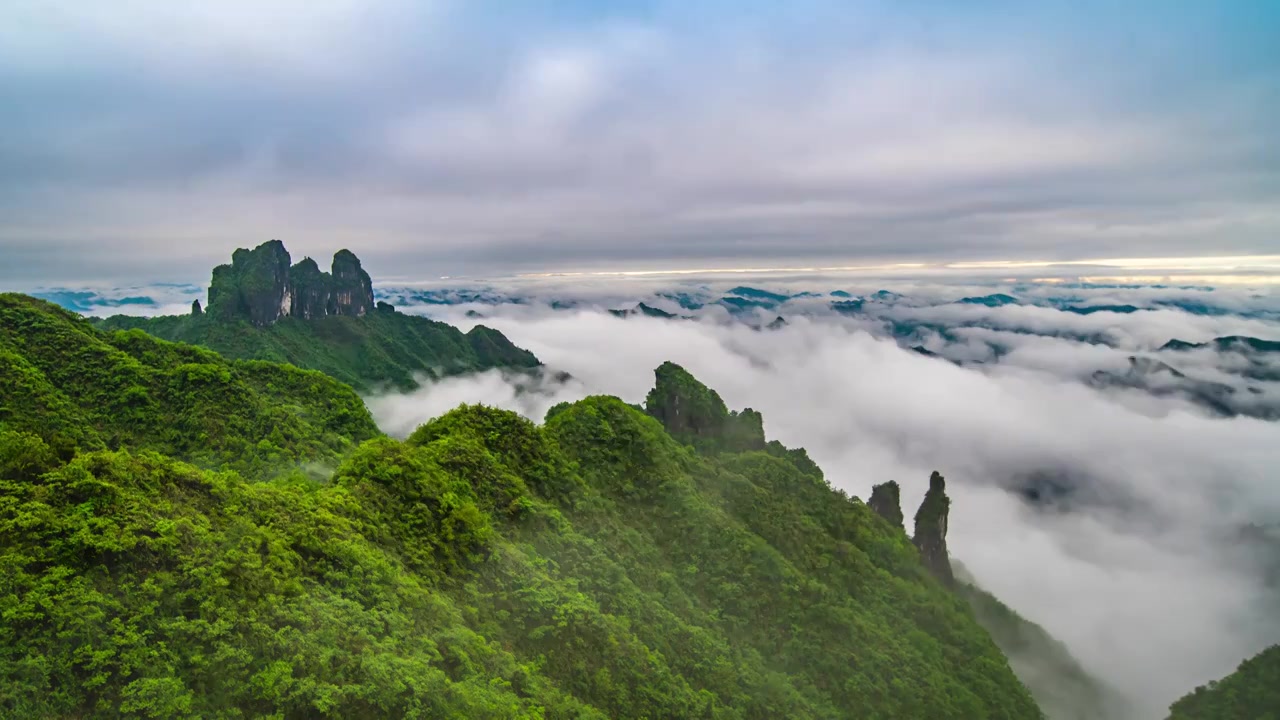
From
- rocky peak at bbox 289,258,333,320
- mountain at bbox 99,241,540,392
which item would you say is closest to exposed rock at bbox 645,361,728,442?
mountain at bbox 99,241,540,392

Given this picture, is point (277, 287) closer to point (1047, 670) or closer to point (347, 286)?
point (347, 286)

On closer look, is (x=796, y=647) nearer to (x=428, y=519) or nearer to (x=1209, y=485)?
(x=428, y=519)

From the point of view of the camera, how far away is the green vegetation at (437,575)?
15570mm

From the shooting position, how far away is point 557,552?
104 ft

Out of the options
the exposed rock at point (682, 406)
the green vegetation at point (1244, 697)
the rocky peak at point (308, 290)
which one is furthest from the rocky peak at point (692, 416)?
the rocky peak at point (308, 290)

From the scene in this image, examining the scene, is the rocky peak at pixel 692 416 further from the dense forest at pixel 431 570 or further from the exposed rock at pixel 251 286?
the exposed rock at pixel 251 286

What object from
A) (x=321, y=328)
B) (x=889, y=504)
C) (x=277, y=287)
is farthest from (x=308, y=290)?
(x=889, y=504)

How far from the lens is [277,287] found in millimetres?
119188

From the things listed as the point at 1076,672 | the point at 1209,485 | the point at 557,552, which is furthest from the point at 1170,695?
the point at 1209,485

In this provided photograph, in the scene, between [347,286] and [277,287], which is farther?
[347,286]

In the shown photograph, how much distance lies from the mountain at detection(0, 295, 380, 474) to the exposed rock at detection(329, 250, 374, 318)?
112 metres

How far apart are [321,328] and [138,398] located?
109466mm

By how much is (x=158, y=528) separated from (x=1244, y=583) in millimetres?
154126

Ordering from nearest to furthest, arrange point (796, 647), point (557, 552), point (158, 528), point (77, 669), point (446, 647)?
point (77, 669)
point (158, 528)
point (446, 647)
point (557, 552)
point (796, 647)
